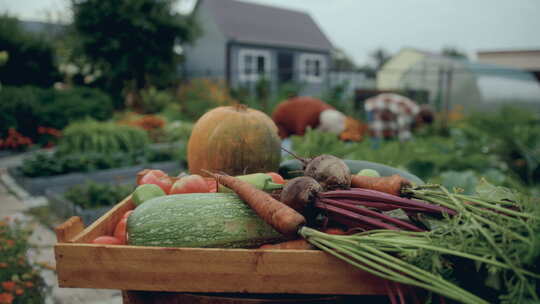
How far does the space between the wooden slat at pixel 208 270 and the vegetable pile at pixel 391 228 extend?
75 mm

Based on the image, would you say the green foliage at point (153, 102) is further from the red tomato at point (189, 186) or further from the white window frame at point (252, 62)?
the red tomato at point (189, 186)

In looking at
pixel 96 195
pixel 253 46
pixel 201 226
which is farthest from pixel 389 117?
pixel 253 46

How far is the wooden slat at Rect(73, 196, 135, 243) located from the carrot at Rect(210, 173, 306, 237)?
586mm

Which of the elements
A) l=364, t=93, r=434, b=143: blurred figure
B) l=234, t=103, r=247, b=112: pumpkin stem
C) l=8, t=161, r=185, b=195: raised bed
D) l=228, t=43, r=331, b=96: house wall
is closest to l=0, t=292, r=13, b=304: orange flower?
l=234, t=103, r=247, b=112: pumpkin stem

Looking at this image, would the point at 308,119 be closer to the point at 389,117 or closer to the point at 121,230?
the point at 389,117

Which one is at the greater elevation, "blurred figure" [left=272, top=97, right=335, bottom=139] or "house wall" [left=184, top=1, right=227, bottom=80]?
"house wall" [left=184, top=1, right=227, bottom=80]

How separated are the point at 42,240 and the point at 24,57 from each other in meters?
11.6

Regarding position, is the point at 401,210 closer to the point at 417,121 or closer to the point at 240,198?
the point at 240,198

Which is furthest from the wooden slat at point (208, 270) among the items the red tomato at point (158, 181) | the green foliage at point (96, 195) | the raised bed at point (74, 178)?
the raised bed at point (74, 178)

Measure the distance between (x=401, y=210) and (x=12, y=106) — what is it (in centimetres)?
1105

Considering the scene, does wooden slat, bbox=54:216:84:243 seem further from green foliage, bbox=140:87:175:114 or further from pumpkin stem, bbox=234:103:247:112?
green foliage, bbox=140:87:175:114

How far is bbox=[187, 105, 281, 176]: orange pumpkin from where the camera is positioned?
2.42 meters

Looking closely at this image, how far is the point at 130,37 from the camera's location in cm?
1509

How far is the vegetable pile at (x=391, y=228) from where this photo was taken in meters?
1.13
